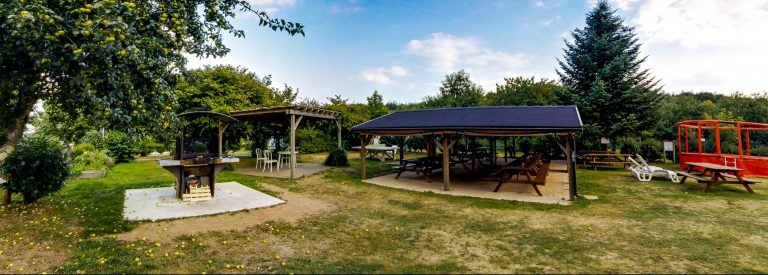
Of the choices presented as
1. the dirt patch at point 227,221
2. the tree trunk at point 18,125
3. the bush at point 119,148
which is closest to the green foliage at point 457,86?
the bush at point 119,148

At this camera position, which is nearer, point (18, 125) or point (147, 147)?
point (18, 125)

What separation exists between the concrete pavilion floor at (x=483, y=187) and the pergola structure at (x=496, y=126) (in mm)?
449

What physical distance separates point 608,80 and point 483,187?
38.2 feet

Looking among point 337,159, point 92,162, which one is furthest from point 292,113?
point 92,162

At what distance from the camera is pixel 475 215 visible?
598cm

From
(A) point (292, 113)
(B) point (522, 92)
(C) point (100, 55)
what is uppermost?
(B) point (522, 92)

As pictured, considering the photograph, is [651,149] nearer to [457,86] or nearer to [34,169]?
[34,169]

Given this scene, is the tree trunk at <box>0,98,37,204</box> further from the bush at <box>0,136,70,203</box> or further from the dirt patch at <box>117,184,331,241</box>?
the bush at <box>0,136,70,203</box>

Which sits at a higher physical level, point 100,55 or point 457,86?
point 457,86

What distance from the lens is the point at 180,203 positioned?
21.7 feet

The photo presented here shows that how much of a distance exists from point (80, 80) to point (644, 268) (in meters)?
6.33

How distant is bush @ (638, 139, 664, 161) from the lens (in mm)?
15664

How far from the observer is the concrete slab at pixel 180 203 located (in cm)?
575

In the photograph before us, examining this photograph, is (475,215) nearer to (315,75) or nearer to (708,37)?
(708,37)
